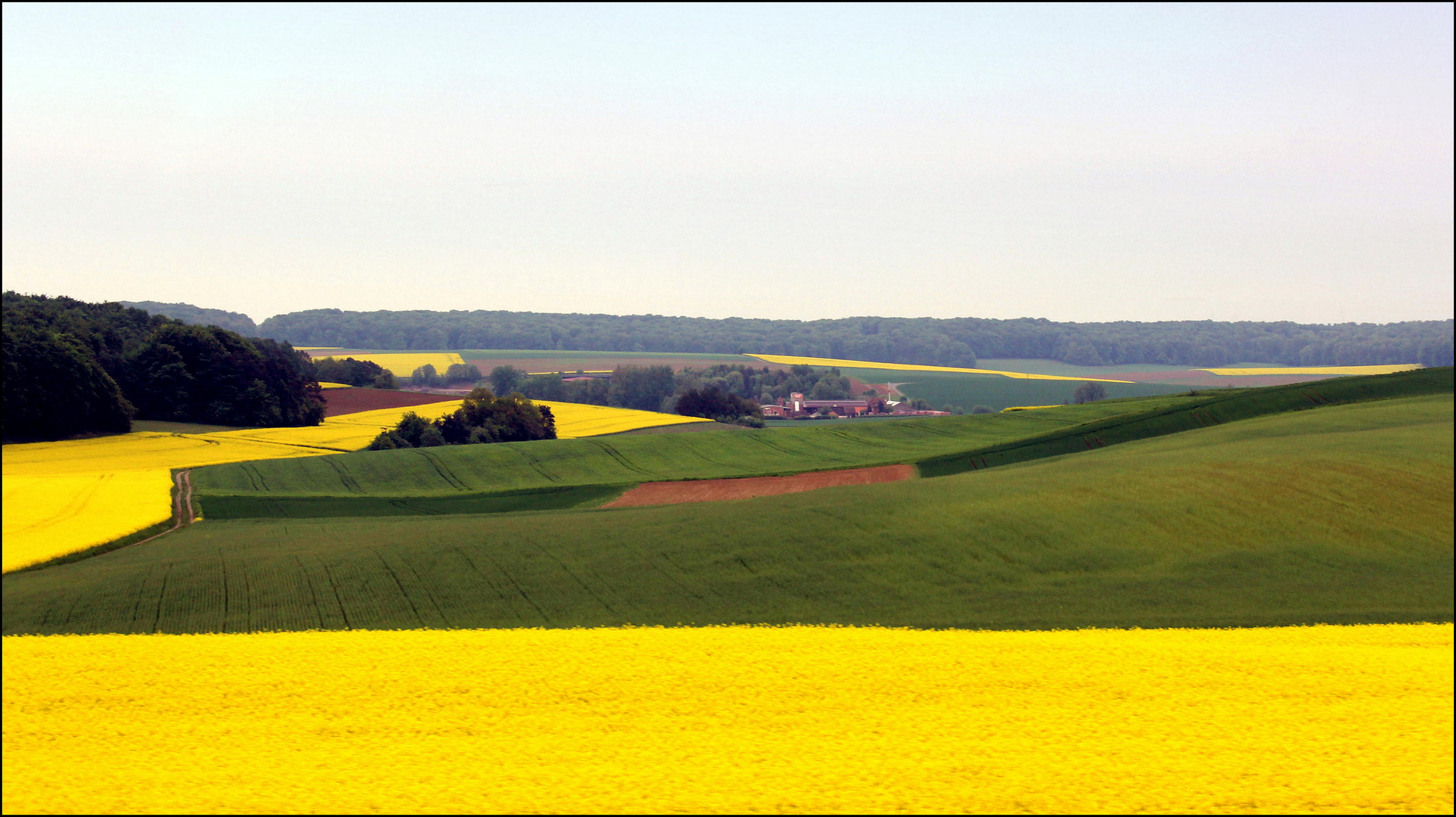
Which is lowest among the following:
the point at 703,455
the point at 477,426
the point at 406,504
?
the point at 406,504

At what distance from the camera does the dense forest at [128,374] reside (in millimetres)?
48312

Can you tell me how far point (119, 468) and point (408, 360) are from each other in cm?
11753

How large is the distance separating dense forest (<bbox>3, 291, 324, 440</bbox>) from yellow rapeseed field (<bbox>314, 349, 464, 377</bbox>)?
2587 inches

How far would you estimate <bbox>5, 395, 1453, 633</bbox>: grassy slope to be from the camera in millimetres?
21438

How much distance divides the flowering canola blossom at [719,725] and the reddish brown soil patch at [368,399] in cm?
7119

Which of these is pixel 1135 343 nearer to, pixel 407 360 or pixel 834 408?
pixel 834 408

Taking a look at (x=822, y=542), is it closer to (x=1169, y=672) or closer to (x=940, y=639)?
(x=940, y=639)

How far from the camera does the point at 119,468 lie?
4794cm

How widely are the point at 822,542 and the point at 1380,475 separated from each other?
14630 millimetres

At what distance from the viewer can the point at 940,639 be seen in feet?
54.6

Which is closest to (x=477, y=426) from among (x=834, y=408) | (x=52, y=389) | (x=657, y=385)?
(x=52, y=389)

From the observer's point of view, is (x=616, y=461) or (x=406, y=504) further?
(x=616, y=461)

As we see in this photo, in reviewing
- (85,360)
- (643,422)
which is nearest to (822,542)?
(85,360)

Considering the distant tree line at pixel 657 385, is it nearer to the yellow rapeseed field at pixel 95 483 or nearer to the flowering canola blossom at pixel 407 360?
the flowering canola blossom at pixel 407 360
